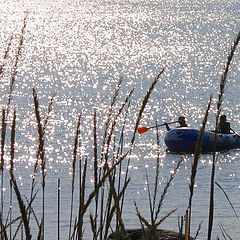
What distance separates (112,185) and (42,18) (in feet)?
430

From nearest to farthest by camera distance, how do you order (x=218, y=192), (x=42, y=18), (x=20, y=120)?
1. (x=218, y=192)
2. (x=20, y=120)
3. (x=42, y=18)

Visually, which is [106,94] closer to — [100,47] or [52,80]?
[52,80]

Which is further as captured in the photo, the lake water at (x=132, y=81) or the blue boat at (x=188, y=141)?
the blue boat at (x=188, y=141)

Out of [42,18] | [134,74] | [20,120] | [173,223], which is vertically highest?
[42,18]

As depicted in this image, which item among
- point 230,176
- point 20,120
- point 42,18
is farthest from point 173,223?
point 42,18

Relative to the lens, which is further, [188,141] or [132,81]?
[132,81]

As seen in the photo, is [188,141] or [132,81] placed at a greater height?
[132,81]

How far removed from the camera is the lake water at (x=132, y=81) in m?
28.9

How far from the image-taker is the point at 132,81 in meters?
60.4

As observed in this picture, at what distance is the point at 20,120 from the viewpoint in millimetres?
43438

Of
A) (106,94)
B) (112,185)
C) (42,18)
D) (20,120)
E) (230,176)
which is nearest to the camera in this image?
(112,185)

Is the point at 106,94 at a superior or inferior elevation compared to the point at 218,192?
superior

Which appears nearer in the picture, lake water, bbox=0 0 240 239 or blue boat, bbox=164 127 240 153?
lake water, bbox=0 0 240 239

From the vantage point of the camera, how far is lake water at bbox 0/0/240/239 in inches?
1136
